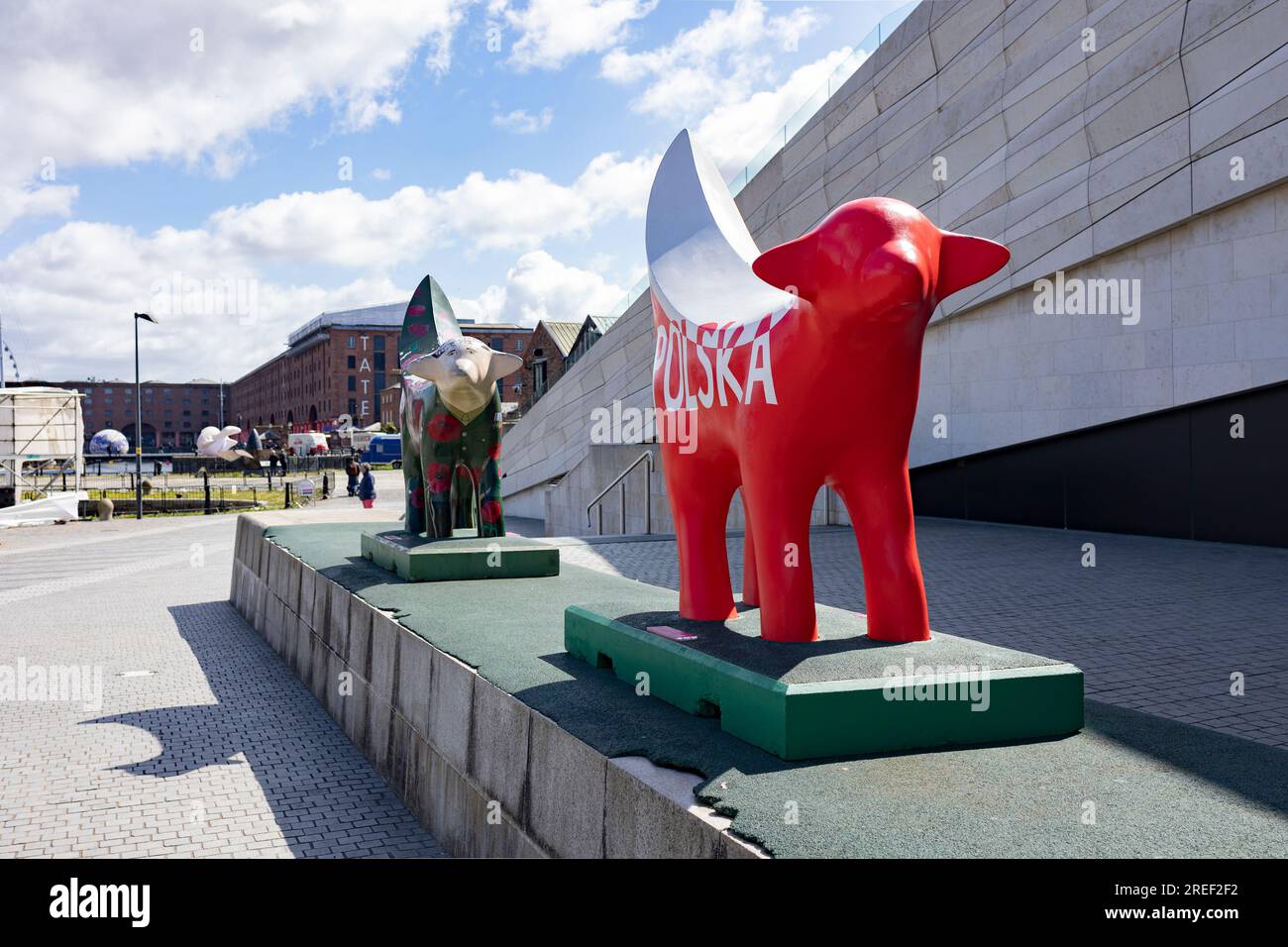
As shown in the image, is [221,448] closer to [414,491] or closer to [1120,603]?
[414,491]

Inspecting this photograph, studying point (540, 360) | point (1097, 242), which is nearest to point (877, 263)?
point (1097, 242)

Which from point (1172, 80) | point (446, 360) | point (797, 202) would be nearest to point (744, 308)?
point (446, 360)

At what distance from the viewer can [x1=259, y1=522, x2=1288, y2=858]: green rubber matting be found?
11.2 feet

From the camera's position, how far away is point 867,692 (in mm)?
4391

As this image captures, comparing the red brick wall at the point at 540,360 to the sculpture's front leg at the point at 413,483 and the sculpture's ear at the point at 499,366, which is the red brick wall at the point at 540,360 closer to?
the sculpture's front leg at the point at 413,483

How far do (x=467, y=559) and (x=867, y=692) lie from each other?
6.48 m

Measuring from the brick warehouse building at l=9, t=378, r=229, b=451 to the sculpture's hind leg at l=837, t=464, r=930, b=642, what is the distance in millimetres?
133407

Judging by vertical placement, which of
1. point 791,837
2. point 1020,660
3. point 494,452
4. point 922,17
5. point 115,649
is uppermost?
point 922,17

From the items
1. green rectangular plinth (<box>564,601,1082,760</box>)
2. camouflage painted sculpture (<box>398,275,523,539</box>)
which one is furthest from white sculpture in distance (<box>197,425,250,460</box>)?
green rectangular plinth (<box>564,601,1082,760</box>)

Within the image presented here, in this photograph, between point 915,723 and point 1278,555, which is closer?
point 915,723

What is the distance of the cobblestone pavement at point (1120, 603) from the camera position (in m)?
6.62

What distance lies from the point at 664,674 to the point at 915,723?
53.2 inches

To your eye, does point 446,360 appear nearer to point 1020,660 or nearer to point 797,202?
point 1020,660

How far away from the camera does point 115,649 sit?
1226 centimetres
